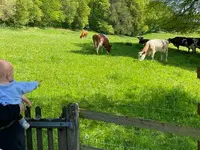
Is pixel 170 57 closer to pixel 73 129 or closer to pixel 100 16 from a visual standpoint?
pixel 73 129

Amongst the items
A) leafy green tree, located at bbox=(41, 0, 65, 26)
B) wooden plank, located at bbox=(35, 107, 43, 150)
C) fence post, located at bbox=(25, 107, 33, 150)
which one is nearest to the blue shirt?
wooden plank, located at bbox=(35, 107, 43, 150)

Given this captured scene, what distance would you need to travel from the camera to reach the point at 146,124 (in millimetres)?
5020

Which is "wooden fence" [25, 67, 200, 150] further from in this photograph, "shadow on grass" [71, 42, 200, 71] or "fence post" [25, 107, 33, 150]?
"shadow on grass" [71, 42, 200, 71]

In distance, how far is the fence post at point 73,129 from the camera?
4.93 metres

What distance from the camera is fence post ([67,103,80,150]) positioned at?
493 cm

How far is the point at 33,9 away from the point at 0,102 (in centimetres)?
7143

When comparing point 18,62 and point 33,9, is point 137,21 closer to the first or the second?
point 33,9

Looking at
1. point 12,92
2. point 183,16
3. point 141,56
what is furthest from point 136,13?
point 12,92

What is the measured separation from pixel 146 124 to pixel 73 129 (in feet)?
3.46

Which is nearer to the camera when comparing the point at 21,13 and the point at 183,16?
the point at 183,16

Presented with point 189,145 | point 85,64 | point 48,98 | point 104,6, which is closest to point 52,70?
point 85,64

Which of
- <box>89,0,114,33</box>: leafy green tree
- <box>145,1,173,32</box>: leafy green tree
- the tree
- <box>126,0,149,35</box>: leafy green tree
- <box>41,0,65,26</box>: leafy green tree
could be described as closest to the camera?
the tree

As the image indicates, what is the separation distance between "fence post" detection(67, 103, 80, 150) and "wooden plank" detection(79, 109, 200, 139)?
0.32 m

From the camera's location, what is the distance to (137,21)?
89.8m
